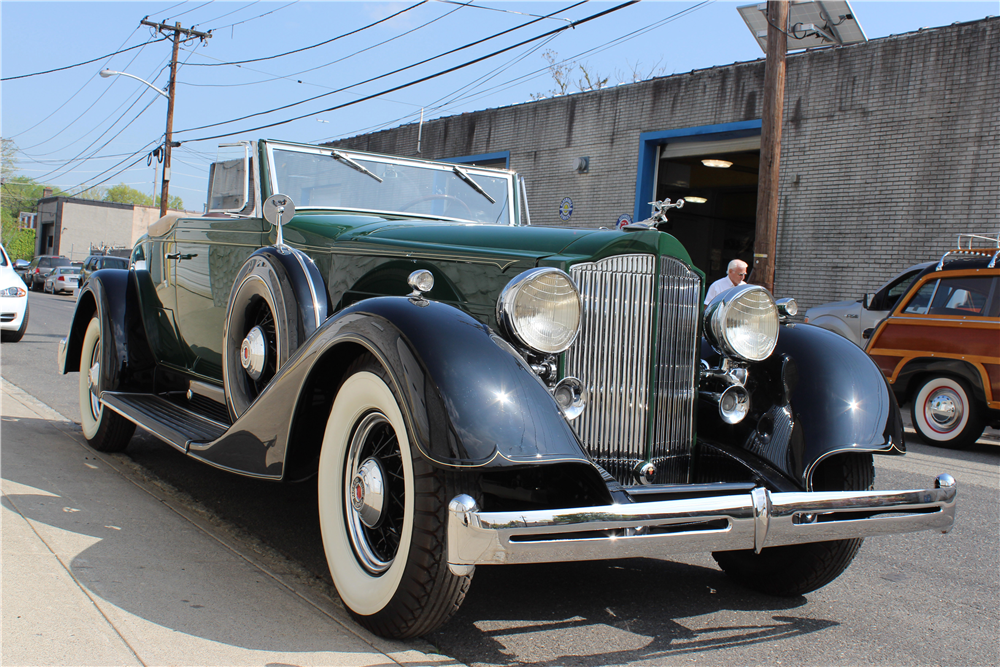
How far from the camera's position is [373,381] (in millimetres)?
2516

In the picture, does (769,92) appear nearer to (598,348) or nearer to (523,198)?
(523,198)

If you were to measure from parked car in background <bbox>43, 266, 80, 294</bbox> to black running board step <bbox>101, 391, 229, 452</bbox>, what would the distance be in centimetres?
3141

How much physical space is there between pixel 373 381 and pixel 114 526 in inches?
66.8

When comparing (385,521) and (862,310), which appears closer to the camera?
(385,521)

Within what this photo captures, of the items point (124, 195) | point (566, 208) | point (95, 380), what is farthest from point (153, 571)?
point (124, 195)

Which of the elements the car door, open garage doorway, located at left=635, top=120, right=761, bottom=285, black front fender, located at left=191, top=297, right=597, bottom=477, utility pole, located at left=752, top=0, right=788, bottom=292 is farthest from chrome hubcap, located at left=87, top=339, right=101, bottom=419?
open garage doorway, located at left=635, top=120, right=761, bottom=285

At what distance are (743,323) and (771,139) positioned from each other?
671 cm

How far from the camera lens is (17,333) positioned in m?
11.5

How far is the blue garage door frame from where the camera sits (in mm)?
13922

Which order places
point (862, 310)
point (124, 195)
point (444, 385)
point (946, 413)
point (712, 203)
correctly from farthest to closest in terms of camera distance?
point (124, 195), point (712, 203), point (862, 310), point (946, 413), point (444, 385)

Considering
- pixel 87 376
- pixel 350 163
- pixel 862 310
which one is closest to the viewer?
pixel 350 163

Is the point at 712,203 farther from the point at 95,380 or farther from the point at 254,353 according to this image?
the point at 254,353

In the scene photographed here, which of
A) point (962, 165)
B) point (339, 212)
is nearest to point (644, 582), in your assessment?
point (339, 212)

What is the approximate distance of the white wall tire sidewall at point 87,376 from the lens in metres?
5.09
